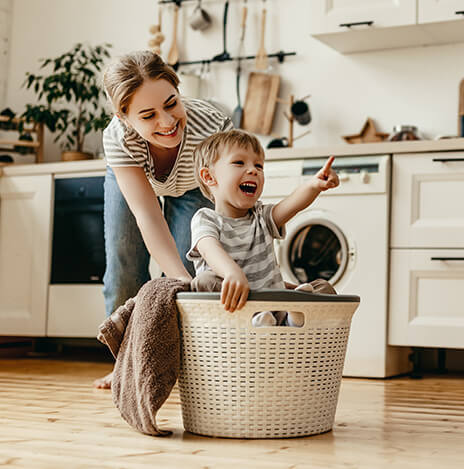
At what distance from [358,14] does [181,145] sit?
4.70 ft

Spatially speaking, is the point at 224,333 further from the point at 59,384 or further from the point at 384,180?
the point at 384,180

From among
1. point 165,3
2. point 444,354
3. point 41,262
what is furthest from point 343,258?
point 165,3

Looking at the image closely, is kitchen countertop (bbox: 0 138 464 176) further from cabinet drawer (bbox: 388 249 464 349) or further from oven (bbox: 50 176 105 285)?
cabinet drawer (bbox: 388 249 464 349)

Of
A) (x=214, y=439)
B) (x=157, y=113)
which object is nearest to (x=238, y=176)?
(x=157, y=113)

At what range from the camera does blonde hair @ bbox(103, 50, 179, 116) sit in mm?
1620

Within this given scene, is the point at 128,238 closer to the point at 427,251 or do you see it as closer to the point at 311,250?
the point at 311,250

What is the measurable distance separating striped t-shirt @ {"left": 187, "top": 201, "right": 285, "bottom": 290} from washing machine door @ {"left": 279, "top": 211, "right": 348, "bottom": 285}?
1.23 meters

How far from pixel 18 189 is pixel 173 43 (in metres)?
1.01

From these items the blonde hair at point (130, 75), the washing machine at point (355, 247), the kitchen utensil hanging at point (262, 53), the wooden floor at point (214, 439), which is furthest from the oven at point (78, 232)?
the blonde hair at point (130, 75)

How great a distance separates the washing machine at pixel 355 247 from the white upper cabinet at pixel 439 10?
0.57m

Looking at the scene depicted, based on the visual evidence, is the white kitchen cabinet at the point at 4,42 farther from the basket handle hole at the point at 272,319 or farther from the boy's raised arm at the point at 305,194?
the basket handle hole at the point at 272,319

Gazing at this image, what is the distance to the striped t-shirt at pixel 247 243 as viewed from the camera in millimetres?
1513

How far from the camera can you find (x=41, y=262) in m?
3.28

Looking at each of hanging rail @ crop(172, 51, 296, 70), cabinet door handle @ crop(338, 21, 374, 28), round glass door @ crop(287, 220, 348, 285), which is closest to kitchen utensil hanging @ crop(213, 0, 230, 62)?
hanging rail @ crop(172, 51, 296, 70)
